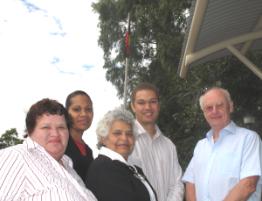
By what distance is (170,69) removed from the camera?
16.8 meters

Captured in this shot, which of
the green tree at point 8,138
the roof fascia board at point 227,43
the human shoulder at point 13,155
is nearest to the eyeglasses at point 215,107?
the human shoulder at point 13,155

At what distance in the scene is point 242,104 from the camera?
39.9ft

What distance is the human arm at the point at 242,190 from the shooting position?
3.54 metres

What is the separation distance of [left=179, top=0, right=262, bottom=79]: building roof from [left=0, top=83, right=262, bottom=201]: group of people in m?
1.94

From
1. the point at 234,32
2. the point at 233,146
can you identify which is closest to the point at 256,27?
the point at 234,32

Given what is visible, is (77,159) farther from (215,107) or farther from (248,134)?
(248,134)

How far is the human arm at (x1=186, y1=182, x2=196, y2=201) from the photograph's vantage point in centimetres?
413

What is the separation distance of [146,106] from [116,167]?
1184 mm

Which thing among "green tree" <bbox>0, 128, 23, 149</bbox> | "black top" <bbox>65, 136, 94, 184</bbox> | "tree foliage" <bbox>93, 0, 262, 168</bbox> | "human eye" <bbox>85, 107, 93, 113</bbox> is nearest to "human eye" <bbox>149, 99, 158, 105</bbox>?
"human eye" <bbox>85, 107, 93, 113</bbox>

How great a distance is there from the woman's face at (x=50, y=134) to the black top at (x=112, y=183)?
0.32 metres

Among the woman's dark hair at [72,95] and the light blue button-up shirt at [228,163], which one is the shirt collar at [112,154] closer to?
Answer: the light blue button-up shirt at [228,163]

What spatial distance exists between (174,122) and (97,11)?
9567 millimetres

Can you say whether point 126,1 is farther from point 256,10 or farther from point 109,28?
point 256,10

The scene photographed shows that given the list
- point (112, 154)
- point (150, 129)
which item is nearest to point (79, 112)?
point (150, 129)
